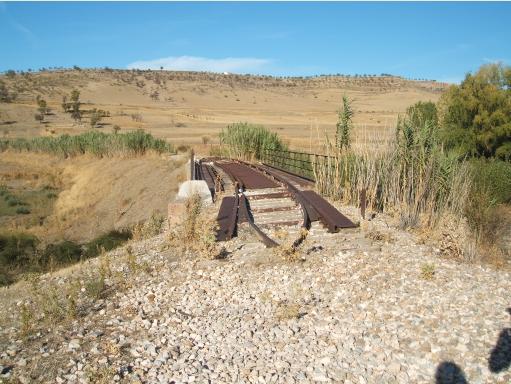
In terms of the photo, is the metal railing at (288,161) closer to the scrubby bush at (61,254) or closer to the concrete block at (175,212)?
the concrete block at (175,212)

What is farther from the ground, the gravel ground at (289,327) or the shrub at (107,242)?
the gravel ground at (289,327)

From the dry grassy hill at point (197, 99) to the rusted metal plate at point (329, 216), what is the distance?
39745mm

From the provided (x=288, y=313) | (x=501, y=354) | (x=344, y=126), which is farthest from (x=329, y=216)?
(x=501, y=354)

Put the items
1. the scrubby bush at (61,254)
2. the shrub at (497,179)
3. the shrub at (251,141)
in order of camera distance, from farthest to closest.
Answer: the shrub at (251,141) < the shrub at (497,179) < the scrubby bush at (61,254)

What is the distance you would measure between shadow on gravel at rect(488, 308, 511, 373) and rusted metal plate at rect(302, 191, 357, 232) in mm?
5063

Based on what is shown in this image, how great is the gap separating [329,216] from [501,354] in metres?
6.26

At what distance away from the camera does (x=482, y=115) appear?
19.5 meters

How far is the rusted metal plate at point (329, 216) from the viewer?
1081 cm

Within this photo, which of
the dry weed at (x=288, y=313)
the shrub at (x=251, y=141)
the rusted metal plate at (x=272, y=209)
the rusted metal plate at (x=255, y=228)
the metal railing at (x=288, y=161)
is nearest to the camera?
the dry weed at (x=288, y=313)

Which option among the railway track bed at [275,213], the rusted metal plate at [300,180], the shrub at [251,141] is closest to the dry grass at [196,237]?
the railway track bed at [275,213]

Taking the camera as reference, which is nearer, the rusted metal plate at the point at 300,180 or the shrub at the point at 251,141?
the rusted metal plate at the point at 300,180

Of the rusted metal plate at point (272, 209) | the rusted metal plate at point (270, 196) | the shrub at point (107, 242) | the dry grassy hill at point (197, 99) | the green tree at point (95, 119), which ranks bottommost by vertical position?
the shrub at point (107, 242)

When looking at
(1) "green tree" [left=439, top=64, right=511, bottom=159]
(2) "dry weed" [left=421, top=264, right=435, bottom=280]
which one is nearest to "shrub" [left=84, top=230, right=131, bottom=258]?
(2) "dry weed" [left=421, top=264, right=435, bottom=280]

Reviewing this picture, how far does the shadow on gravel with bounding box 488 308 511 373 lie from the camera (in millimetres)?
5282
